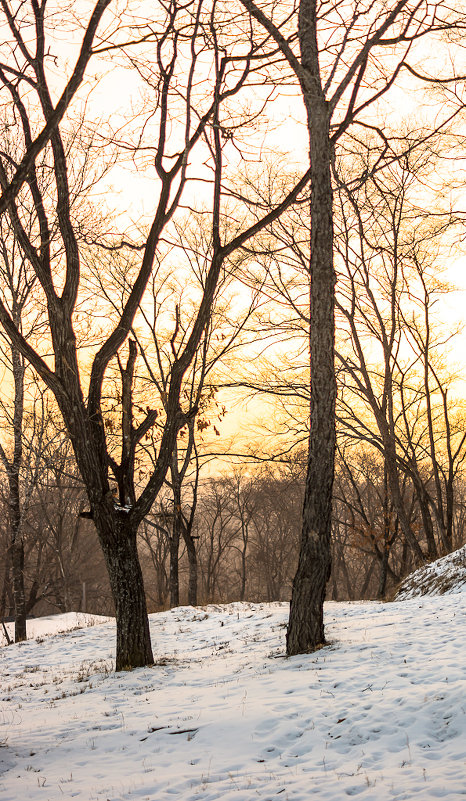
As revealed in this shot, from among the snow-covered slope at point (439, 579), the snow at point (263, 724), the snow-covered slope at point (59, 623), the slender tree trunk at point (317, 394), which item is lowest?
the snow-covered slope at point (59, 623)

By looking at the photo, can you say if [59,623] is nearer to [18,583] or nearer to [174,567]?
[18,583]

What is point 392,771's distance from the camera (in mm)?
3738

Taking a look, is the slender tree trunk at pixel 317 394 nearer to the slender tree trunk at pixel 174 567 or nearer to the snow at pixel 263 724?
the snow at pixel 263 724

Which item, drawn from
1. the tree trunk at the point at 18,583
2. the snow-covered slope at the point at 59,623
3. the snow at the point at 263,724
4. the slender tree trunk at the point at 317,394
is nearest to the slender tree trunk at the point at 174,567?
the snow-covered slope at the point at 59,623

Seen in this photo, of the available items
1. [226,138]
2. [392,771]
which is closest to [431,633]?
[392,771]

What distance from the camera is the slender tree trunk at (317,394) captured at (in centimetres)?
715

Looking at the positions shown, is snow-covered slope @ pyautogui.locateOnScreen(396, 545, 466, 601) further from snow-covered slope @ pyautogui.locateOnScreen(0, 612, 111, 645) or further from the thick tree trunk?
snow-covered slope @ pyautogui.locateOnScreen(0, 612, 111, 645)

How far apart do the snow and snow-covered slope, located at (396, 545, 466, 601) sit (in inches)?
52.1

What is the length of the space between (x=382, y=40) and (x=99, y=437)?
656 centimetres

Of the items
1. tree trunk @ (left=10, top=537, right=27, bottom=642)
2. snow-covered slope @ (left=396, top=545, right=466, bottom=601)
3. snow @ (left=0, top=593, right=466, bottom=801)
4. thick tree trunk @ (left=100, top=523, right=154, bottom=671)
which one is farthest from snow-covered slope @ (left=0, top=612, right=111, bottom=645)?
snow-covered slope @ (left=396, top=545, right=466, bottom=601)

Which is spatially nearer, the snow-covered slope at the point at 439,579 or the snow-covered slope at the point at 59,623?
the snow-covered slope at the point at 439,579

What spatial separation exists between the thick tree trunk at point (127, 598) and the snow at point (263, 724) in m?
0.33

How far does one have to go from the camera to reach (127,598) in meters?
7.95

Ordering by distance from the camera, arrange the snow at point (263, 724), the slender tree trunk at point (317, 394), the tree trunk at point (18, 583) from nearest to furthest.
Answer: the snow at point (263, 724), the slender tree trunk at point (317, 394), the tree trunk at point (18, 583)
